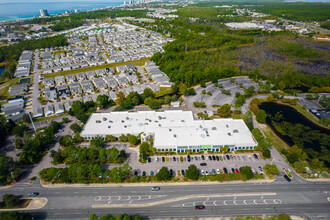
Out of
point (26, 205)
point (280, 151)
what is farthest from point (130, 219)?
point (280, 151)

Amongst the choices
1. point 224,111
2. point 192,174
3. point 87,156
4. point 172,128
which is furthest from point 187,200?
point 224,111

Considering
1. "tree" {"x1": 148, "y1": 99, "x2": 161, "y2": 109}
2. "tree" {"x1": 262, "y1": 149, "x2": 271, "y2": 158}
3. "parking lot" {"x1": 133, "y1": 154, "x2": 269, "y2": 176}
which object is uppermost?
"tree" {"x1": 148, "y1": 99, "x2": 161, "y2": 109}

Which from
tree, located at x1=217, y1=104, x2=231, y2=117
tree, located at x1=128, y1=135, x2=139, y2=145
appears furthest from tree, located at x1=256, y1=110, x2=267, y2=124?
tree, located at x1=128, y1=135, x2=139, y2=145

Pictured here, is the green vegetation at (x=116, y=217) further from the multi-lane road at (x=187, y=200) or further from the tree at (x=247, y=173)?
the tree at (x=247, y=173)

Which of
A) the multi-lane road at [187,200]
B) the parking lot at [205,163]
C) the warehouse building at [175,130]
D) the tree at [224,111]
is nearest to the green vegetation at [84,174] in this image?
the multi-lane road at [187,200]

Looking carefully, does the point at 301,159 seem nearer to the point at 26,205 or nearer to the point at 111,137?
the point at 111,137

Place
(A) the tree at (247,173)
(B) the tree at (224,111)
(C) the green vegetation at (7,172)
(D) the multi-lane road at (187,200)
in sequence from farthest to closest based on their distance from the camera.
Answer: (B) the tree at (224,111)
(C) the green vegetation at (7,172)
(A) the tree at (247,173)
(D) the multi-lane road at (187,200)

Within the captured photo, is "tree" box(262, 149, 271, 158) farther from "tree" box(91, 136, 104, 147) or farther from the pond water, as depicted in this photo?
"tree" box(91, 136, 104, 147)
